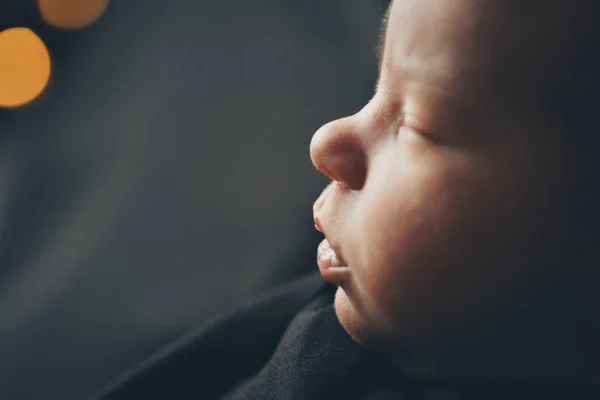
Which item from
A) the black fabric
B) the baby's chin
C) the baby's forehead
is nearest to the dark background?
the black fabric

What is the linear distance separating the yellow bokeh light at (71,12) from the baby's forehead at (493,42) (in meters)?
0.55

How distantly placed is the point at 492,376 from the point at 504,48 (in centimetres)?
24

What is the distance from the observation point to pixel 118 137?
830 mm

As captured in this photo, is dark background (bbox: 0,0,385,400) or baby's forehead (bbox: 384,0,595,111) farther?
dark background (bbox: 0,0,385,400)

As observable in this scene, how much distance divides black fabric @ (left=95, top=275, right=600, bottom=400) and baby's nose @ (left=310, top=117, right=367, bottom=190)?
0.55ft

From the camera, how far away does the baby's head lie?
0.38 m

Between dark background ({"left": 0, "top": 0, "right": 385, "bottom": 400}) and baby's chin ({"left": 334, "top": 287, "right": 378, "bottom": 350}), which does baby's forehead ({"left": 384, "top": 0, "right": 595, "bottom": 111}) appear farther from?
dark background ({"left": 0, "top": 0, "right": 385, "bottom": 400})

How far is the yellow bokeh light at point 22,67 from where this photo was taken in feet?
2.57

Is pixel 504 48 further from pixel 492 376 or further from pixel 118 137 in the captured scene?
pixel 118 137

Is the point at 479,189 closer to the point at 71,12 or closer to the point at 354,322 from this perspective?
the point at 354,322

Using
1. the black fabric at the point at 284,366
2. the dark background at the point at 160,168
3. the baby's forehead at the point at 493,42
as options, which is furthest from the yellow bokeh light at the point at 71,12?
the baby's forehead at the point at 493,42

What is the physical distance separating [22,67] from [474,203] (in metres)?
0.65

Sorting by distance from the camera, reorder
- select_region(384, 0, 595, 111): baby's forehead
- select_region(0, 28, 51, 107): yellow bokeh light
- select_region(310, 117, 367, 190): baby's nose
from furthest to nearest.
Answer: select_region(0, 28, 51, 107): yellow bokeh light, select_region(310, 117, 367, 190): baby's nose, select_region(384, 0, 595, 111): baby's forehead

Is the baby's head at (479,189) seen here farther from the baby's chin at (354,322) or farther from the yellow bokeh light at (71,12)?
the yellow bokeh light at (71,12)
